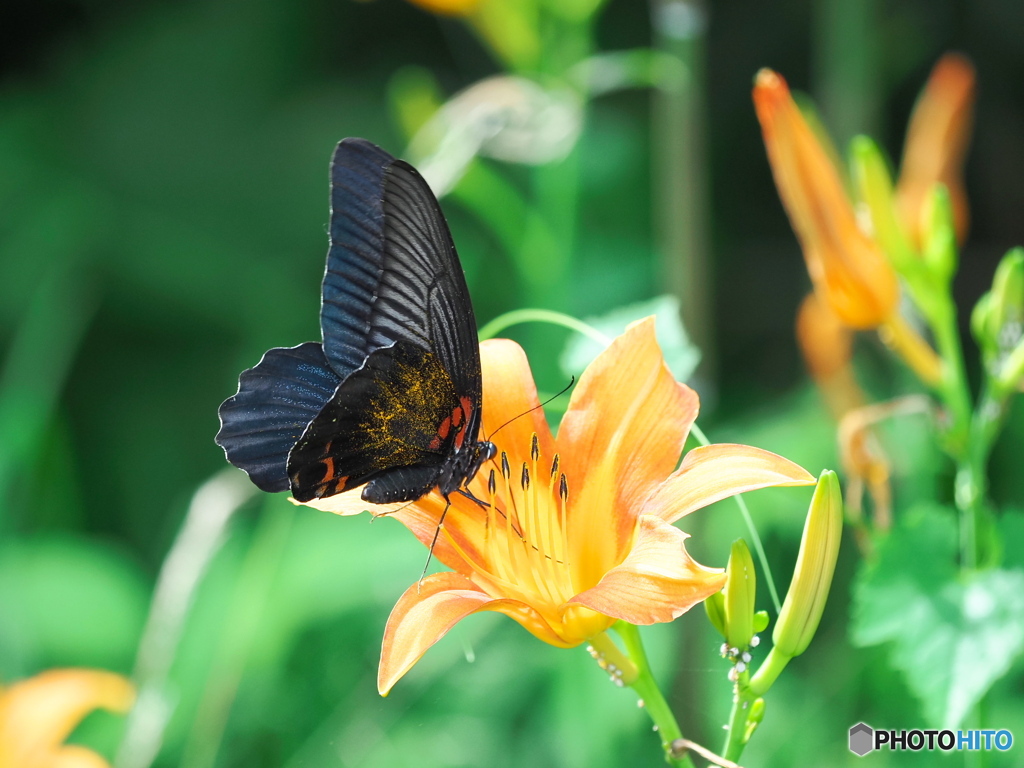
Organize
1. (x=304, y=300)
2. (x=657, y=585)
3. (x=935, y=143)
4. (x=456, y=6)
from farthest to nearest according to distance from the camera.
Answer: (x=304, y=300) < (x=456, y=6) < (x=935, y=143) < (x=657, y=585)

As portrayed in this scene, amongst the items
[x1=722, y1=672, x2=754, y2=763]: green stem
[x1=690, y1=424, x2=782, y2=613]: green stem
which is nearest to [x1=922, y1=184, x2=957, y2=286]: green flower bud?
[x1=690, y1=424, x2=782, y2=613]: green stem

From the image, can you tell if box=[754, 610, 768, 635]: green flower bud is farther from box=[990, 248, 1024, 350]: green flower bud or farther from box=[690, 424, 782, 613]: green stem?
box=[990, 248, 1024, 350]: green flower bud

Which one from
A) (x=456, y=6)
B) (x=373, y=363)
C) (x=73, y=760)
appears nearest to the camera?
(x=373, y=363)

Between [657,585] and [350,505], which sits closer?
[657,585]

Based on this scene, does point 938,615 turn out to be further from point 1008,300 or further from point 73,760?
point 73,760

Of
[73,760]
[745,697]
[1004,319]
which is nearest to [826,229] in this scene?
[1004,319]

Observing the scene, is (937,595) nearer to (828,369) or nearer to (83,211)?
(828,369)

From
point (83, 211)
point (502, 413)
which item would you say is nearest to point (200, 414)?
point (83, 211)
